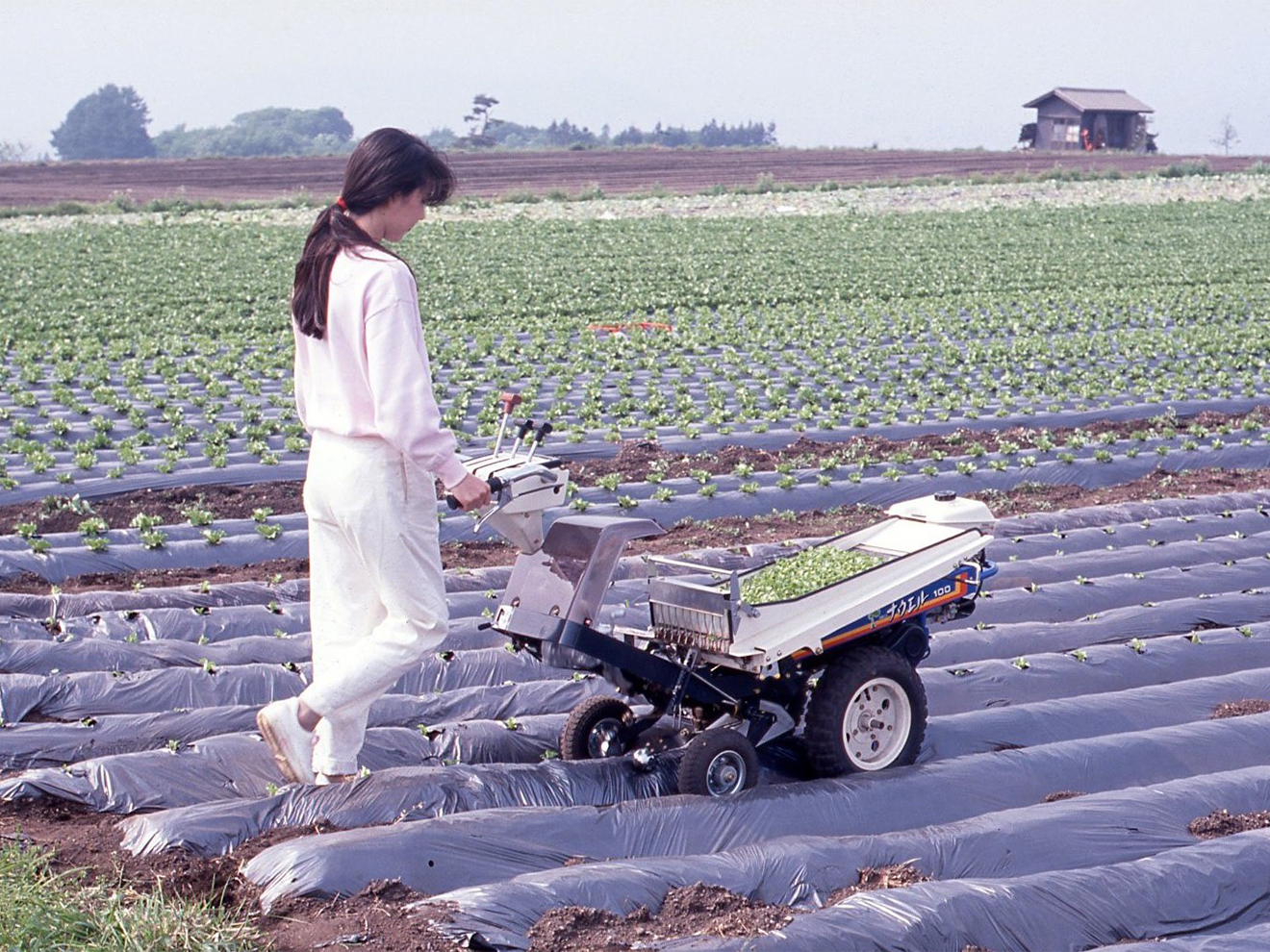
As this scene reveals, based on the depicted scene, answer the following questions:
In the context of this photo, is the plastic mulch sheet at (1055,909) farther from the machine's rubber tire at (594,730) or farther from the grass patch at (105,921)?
the machine's rubber tire at (594,730)

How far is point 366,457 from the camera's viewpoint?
4086mm

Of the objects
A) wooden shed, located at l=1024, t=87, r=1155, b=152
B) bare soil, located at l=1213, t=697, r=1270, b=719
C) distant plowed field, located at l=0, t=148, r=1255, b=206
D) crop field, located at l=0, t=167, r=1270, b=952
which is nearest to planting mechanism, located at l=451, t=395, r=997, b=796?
crop field, located at l=0, t=167, r=1270, b=952

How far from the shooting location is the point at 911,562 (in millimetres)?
4910

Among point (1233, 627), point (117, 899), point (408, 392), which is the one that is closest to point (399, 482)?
point (408, 392)

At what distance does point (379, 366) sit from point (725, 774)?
1.63 meters

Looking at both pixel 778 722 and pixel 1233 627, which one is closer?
pixel 778 722

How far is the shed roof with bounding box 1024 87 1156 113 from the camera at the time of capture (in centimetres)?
5962

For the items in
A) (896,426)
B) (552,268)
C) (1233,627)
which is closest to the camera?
(1233,627)

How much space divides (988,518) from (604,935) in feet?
7.81

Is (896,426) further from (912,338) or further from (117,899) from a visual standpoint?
(117,899)

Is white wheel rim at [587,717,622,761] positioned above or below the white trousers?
below

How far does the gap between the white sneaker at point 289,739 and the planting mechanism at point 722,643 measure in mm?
668

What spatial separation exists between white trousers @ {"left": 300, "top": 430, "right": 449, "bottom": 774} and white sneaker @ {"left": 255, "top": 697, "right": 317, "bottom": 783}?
0.13 ft

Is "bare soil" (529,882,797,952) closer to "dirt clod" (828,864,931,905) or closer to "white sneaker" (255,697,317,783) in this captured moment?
"dirt clod" (828,864,931,905)
